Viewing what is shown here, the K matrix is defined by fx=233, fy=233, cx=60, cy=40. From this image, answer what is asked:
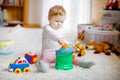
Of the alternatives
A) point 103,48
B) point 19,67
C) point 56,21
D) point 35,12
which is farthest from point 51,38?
point 35,12

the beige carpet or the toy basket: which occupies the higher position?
the toy basket

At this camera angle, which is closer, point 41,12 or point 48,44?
point 48,44

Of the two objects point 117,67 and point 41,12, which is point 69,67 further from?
point 41,12

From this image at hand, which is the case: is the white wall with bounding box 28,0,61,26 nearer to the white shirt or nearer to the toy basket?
the toy basket

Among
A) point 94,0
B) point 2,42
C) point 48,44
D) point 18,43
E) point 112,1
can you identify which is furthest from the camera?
point 94,0

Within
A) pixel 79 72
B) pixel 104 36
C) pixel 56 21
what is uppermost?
pixel 56 21

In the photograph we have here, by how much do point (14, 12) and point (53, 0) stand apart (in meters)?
0.71

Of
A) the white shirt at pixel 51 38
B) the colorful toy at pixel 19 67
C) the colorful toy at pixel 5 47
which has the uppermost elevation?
the white shirt at pixel 51 38

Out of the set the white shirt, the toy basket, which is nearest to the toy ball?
the white shirt

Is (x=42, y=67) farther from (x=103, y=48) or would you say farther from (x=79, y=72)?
(x=103, y=48)

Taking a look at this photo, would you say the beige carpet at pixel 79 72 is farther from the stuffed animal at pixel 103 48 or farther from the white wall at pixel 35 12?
the white wall at pixel 35 12

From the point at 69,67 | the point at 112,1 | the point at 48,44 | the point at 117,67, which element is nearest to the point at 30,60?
the point at 48,44

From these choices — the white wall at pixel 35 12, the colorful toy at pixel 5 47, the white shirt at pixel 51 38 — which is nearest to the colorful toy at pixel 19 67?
the white shirt at pixel 51 38

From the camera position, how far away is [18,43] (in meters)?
2.10
